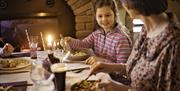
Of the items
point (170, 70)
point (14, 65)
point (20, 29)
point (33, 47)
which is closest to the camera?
point (170, 70)

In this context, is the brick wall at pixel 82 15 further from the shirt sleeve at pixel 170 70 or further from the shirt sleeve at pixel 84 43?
the shirt sleeve at pixel 170 70

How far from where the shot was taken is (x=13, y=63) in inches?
72.4

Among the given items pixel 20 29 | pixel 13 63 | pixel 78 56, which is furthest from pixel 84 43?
pixel 20 29

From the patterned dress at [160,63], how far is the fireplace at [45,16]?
193 cm

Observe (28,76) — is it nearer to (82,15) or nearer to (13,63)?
(13,63)

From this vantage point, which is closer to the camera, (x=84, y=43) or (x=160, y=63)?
(x=160, y=63)

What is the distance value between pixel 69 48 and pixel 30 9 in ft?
4.15

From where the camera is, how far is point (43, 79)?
1521 millimetres

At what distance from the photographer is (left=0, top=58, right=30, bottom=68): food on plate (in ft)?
5.95

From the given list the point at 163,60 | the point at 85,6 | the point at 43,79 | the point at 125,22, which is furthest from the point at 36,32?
the point at 163,60

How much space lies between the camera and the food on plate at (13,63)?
1812 mm

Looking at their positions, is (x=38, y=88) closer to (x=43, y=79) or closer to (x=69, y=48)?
(x=43, y=79)

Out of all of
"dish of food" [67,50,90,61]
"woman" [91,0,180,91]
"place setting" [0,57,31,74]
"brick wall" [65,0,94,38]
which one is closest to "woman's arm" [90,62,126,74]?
"woman" [91,0,180,91]

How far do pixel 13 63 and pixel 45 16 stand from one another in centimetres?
147
